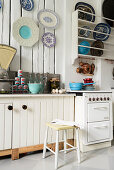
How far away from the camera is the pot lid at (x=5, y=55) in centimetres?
231

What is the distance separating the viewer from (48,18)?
2889 mm

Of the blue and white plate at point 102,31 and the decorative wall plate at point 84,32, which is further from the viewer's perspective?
the blue and white plate at point 102,31

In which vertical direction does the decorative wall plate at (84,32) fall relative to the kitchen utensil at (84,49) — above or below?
above

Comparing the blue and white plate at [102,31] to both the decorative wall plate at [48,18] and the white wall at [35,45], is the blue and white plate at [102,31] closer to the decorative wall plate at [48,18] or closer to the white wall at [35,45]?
the white wall at [35,45]

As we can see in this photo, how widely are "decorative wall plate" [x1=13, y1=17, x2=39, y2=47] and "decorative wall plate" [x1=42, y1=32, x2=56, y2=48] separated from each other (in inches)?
6.0

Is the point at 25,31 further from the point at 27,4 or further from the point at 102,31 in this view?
the point at 102,31

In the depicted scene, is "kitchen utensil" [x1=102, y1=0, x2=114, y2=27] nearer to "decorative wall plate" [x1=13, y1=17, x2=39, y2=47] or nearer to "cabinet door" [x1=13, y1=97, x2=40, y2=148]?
"decorative wall plate" [x1=13, y1=17, x2=39, y2=47]

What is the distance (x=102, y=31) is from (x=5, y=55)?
6.56ft

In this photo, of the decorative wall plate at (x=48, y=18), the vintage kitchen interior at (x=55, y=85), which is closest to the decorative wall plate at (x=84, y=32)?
the vintage kitchen interior at (x=55, y=85)

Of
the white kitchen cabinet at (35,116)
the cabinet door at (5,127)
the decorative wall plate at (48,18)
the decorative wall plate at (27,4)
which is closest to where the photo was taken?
the cabinet door at (5,127)

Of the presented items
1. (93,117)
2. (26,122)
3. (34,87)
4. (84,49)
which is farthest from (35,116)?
(84,49)

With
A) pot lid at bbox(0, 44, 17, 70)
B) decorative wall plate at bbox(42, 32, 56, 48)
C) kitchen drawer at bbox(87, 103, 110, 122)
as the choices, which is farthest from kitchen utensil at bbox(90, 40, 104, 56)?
pot lid at bbox(0, 44, 17, 70)

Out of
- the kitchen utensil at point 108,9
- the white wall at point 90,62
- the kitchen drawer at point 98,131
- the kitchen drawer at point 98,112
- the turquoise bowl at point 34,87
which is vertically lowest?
the kitchen drawer at point 98,131

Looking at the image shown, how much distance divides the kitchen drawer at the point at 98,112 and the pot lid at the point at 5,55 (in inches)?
52.9
